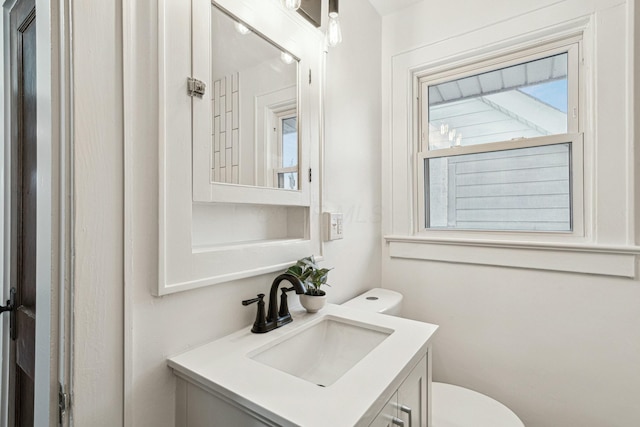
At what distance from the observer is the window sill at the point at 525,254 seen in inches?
49.3

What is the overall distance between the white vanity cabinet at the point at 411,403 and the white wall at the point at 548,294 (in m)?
0.72

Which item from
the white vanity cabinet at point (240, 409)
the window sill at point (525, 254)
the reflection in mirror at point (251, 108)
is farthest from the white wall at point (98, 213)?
the window sill at point (525, 254)

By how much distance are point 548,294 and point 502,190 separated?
0.53 metres

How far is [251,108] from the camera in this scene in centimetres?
104

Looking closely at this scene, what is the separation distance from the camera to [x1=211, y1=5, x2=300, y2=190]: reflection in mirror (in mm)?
921

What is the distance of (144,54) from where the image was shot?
0.74m

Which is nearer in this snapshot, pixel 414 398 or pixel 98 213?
pixel 98 213

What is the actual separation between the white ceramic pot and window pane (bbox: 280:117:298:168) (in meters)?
0.49

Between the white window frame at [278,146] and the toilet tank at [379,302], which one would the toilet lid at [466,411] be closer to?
the toilet tank at [379,302]

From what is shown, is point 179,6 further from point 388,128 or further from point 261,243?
point 388,128

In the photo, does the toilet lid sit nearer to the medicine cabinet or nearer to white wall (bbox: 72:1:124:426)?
the medicine cabinet

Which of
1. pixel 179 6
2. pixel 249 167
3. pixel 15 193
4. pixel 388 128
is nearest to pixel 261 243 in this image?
pixel 249 167

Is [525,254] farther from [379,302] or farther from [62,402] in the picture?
[62,402]

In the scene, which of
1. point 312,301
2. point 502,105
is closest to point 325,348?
point 312,301
